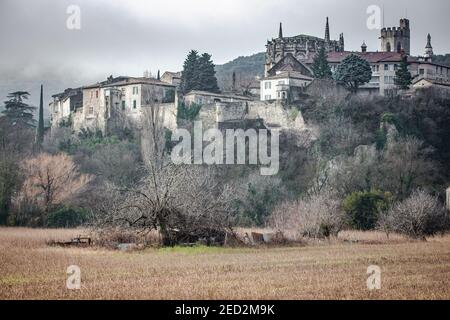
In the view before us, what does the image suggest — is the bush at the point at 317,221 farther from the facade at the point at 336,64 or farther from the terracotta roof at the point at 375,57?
the terracotta roof at the point at 375,57

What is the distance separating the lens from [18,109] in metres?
76.6

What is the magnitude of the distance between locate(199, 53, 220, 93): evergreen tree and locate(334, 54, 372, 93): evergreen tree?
33.6 ft

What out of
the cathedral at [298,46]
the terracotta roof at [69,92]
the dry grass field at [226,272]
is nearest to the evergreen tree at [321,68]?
the cathedral at [298,46]

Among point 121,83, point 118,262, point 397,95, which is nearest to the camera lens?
point 118,262

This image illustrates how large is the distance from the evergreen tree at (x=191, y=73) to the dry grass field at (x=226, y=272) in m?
40.6

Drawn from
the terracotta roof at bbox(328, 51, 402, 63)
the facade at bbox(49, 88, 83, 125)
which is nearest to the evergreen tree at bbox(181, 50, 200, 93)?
the facade at bbox(49, 88, 83, 125)

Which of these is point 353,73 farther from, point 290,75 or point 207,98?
point 207,98

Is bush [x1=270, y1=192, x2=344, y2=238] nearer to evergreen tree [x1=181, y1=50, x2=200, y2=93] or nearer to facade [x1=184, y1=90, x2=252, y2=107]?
facade [x1=184, y1=90, x2=252, y2=107]

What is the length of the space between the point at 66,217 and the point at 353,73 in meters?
31.3

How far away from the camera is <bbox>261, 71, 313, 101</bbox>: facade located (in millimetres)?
69250

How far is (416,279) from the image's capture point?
22.8m

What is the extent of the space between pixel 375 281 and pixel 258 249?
10.9 meters

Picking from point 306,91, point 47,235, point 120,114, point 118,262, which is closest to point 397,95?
point 306,91
